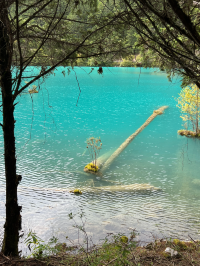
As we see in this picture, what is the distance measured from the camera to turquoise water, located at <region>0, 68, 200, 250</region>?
6480mm

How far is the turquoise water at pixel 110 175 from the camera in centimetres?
648

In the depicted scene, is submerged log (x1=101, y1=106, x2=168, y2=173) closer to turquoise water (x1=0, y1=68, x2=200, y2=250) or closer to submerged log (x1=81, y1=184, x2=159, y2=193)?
turquoise water (x1=0, y1=68, x2=200, y2=250)

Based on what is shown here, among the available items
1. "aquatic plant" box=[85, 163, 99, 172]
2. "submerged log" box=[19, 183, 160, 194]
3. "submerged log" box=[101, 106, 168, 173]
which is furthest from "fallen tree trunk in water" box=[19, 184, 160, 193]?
"submerged log" box=[101, 106, 168, 173]

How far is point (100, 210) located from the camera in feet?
23.9

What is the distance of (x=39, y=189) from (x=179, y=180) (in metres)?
4.77

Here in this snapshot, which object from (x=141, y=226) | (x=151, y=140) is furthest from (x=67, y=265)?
(x=151, y=140)

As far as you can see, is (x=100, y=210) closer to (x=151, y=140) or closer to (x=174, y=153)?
(x=174, y=153)

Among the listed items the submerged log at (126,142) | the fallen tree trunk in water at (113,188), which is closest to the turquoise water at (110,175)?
the fallen tree trunk in water at (113,188)

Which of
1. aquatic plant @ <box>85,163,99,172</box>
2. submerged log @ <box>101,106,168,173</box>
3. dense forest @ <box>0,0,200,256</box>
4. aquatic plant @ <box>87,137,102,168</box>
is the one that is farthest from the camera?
submerged log @ <box>101,106,168,173</box>

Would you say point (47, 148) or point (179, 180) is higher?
point (47, 148)

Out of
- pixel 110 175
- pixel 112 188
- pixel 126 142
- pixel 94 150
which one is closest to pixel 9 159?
pixel 112 188

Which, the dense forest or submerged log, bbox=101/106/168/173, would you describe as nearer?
the dense forest

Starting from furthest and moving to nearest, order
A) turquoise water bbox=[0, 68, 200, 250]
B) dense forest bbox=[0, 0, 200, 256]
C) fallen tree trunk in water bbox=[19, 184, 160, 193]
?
fallen tree trunk in water bbox=[19, 184, 160, 193]
turquoise water bbox=[0, 68, 200, 250]
dense forest bbox=[0, 0, 200, 256]

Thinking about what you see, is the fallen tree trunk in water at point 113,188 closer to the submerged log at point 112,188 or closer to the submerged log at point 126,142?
the submerged log at point 112,188
